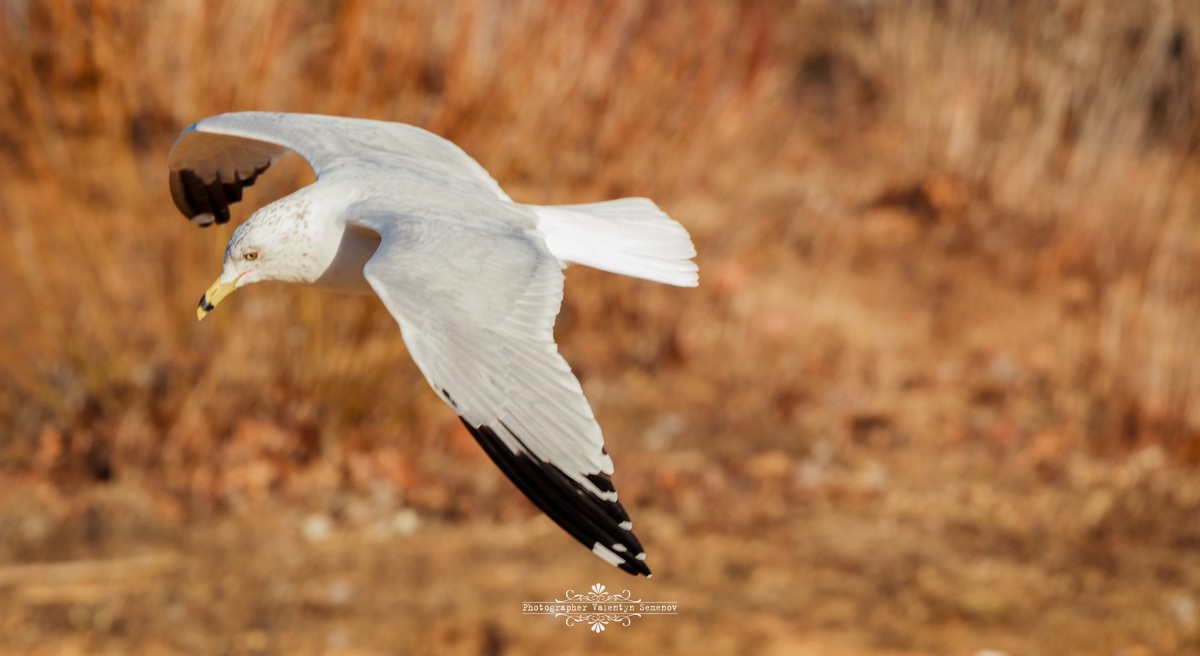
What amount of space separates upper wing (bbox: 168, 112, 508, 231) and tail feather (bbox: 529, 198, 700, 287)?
0.63ft

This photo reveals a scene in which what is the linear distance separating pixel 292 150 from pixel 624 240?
37.0 inches

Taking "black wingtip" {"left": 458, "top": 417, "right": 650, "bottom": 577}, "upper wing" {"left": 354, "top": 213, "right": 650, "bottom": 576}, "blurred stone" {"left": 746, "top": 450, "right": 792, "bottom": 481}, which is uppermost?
"blurred stone" {"left": 746, "top": 450, "right": 792, "bottom": 481}

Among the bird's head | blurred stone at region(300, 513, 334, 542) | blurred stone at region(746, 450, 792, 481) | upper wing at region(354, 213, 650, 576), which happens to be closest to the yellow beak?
the bird's head

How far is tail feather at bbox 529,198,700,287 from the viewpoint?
365 cm

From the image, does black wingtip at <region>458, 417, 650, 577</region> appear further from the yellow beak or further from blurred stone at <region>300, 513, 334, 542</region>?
blurred stone at <region>300, 513, 334, 542</region>

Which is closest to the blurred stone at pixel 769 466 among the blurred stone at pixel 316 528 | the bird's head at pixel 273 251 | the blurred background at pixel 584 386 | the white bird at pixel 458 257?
the blurred background at pixel 584 386

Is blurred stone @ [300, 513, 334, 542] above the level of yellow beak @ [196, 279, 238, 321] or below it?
above

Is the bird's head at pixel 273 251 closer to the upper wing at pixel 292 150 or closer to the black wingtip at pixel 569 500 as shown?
the upper wing at pixel 292 150

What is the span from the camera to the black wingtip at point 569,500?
114 inches

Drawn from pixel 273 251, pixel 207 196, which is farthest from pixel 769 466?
pixel 273 251

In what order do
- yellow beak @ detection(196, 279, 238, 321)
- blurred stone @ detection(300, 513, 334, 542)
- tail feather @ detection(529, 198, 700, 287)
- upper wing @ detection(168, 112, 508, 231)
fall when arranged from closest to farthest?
yellow beak @ detection(196, 279, 238, 321), tail feather @ detection(529, 198, 700, 287), upper wing @ detection(168, 112, 508, 231), blurred stone @ detection(300, 513, 334, 542)

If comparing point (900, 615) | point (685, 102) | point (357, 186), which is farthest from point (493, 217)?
point (685, 102)

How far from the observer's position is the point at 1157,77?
874 centimetres

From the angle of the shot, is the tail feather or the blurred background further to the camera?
the blurred background
